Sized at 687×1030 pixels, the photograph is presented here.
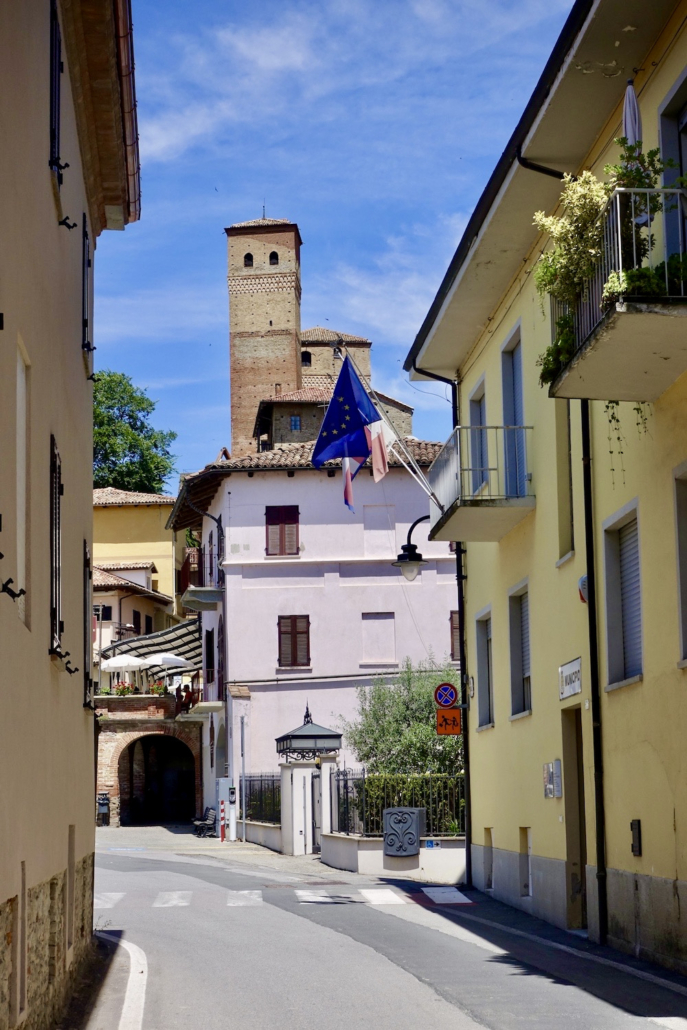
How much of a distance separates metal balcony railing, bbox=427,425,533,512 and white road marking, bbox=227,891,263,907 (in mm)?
6126

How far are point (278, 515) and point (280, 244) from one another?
3932 cm

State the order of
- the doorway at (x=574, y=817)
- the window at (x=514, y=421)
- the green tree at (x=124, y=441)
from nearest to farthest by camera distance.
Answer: the doorway at (x=574, y=817), the window at (x=514, y=421), the green tree at (x=124, y=441)

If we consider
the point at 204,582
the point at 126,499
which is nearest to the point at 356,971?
the point at 204,582

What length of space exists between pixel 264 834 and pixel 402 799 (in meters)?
10.3

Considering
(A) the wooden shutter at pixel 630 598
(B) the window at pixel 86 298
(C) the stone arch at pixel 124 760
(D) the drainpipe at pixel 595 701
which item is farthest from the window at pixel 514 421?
(C) the stone arch at pixel 124 760

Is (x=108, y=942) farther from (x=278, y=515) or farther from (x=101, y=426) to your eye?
(x=101, y=426)

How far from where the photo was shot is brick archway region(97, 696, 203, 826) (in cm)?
4641

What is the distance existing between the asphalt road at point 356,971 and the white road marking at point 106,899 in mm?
43

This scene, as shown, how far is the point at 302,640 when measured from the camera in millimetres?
42125

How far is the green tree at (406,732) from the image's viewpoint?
95.7ft

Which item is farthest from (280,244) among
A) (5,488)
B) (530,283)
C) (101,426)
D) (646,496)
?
(5,488)

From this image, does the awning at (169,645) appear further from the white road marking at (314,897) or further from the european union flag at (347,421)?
the white road marking at (314,897)

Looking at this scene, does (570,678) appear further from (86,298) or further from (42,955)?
(42,955)

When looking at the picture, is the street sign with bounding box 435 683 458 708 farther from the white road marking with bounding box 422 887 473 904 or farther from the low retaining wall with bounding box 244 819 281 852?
the low retaining wall with bounding box 244 819 281 852
